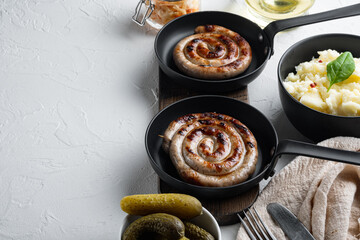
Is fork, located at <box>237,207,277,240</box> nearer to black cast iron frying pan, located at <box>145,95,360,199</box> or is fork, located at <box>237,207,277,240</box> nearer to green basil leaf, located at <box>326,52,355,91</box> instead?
black cast iron frying pan, located at <box>145,95,360,199</box>

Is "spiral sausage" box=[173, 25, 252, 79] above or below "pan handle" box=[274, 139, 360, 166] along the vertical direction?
below

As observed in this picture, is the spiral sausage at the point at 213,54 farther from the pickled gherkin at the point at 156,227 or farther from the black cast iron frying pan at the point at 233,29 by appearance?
the pickled gherkin at the point at 156,227

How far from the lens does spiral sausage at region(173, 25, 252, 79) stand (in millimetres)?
2316

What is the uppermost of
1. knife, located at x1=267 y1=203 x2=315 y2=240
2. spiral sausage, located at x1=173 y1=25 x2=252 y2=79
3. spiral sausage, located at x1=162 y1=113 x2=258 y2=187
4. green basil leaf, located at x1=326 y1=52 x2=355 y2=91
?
green basil leaf, located at x1=326 y1=52 x2=355 y2=91

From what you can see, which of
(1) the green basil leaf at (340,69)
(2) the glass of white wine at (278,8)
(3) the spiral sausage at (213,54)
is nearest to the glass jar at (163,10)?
(3) the spiral sausage at (213,54)

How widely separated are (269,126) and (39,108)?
1.16 metres

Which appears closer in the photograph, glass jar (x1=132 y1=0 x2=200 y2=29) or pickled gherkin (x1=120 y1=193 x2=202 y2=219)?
pickled gherkin (x1=120 y1=193 x2=202 y2=219)

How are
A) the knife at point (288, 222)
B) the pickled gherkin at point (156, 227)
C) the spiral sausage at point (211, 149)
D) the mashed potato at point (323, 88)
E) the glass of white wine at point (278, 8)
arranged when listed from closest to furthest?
the pickled gherkin at point (156, 227) → the knife at point (288, 222) → the spiral sausage at point (211, 149) → the mashed potato at point (323, 88) → the glass of white wine at point (278, 8)

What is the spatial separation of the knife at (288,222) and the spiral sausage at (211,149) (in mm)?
168

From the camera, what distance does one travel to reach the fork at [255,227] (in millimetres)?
1739

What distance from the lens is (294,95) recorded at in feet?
7.09

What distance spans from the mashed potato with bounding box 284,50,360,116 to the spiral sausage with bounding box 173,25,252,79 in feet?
0.92

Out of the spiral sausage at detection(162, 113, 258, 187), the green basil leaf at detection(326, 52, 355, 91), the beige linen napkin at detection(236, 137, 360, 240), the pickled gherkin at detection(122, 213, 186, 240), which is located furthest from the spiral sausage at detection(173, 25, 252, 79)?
the pickled gherkin at detection(122, 213, 186, 240)

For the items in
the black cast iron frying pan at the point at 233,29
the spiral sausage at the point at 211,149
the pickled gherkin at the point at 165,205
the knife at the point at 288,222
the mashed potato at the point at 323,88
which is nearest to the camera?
the pickled gherkin at the point at 165,205
